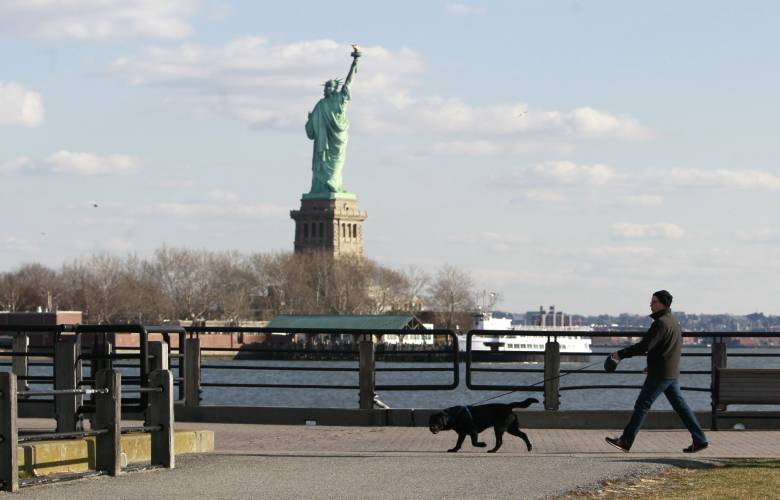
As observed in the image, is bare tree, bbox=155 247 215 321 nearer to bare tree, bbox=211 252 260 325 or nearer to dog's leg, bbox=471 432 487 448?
bare tree, bbox=211 252 260 325

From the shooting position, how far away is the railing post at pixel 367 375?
2502cm

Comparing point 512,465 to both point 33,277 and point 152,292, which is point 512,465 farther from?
point 33,277

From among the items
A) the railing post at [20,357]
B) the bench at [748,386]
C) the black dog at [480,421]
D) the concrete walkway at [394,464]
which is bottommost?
the concrete walkway at [394,464]

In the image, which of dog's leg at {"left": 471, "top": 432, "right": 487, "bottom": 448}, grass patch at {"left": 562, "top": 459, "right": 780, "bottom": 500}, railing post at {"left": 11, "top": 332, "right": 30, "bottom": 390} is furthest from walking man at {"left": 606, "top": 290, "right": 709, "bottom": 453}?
railing post at {"left": 11, "top": 332, "right": 30, "bottom": 390}

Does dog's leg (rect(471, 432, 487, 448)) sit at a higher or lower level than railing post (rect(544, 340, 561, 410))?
lower

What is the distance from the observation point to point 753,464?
18.3 metres

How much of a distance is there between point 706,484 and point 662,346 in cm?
334

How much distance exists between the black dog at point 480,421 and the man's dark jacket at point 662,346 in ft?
4.92

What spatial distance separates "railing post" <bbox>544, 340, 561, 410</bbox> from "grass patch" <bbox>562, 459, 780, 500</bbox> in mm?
6434

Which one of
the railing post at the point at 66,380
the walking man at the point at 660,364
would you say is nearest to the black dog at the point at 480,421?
the walking man at the point at 660,364

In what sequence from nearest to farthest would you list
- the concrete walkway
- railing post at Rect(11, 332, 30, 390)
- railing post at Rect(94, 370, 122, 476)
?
the concrete walkway
railing post at Rect(94, 370, 122, 476)
railing post at Rect(11, 332, 30, 390)

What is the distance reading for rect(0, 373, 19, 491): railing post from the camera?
49.1ft

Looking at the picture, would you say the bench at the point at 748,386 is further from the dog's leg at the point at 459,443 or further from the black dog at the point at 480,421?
the dog's leg at the point at 459,443

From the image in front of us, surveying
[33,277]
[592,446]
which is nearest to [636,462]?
[592,446]
